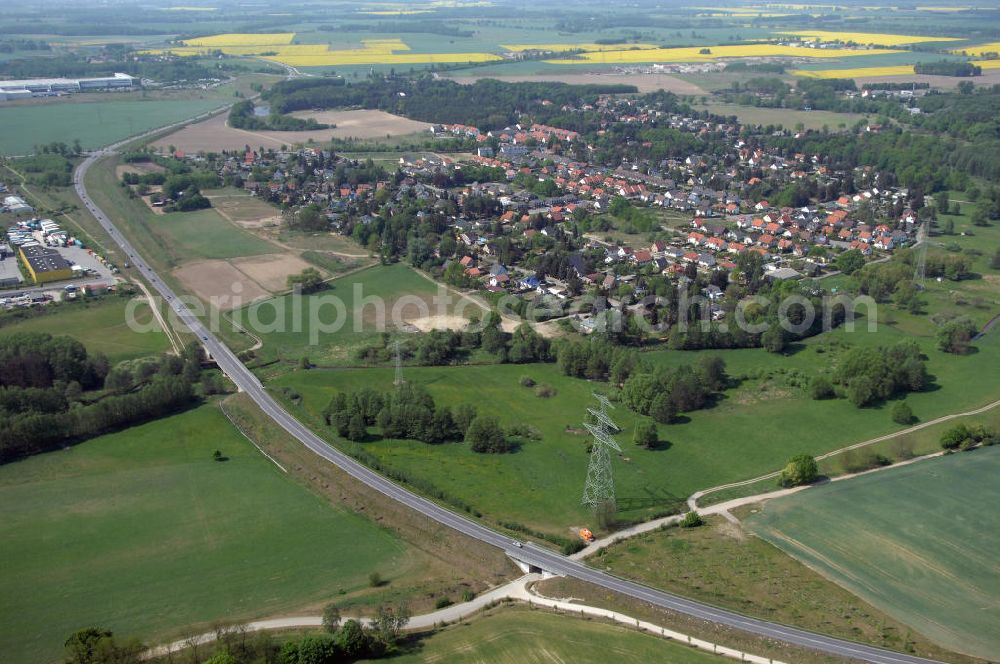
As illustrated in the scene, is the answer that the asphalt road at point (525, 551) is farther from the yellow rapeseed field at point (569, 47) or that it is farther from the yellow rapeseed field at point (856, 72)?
the yellow rapeseed field at point (569, 47)

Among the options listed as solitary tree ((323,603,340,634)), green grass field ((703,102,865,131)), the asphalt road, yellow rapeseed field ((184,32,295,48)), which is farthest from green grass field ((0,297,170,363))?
yellow rapeseed field ((184,32,295,48))

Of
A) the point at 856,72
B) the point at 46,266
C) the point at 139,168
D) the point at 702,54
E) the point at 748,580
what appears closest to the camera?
the point at 748,580

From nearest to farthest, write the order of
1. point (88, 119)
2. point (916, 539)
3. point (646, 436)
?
1. point (916, 539)
2. point (646, 436)
3. point (88, 119)

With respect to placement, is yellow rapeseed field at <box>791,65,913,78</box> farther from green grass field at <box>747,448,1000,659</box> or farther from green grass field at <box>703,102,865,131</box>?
green grass field at <box>747,448,1000,659</box>

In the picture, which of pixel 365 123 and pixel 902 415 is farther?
pixel 365 123

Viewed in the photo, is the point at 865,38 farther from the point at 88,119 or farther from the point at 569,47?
the point at 88,119

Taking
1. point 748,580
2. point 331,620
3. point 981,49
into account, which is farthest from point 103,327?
point 981,49

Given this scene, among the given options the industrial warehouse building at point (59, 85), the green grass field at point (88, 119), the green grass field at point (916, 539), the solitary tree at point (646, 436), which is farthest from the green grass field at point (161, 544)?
the industrial warehouse building at point (59, 85)
